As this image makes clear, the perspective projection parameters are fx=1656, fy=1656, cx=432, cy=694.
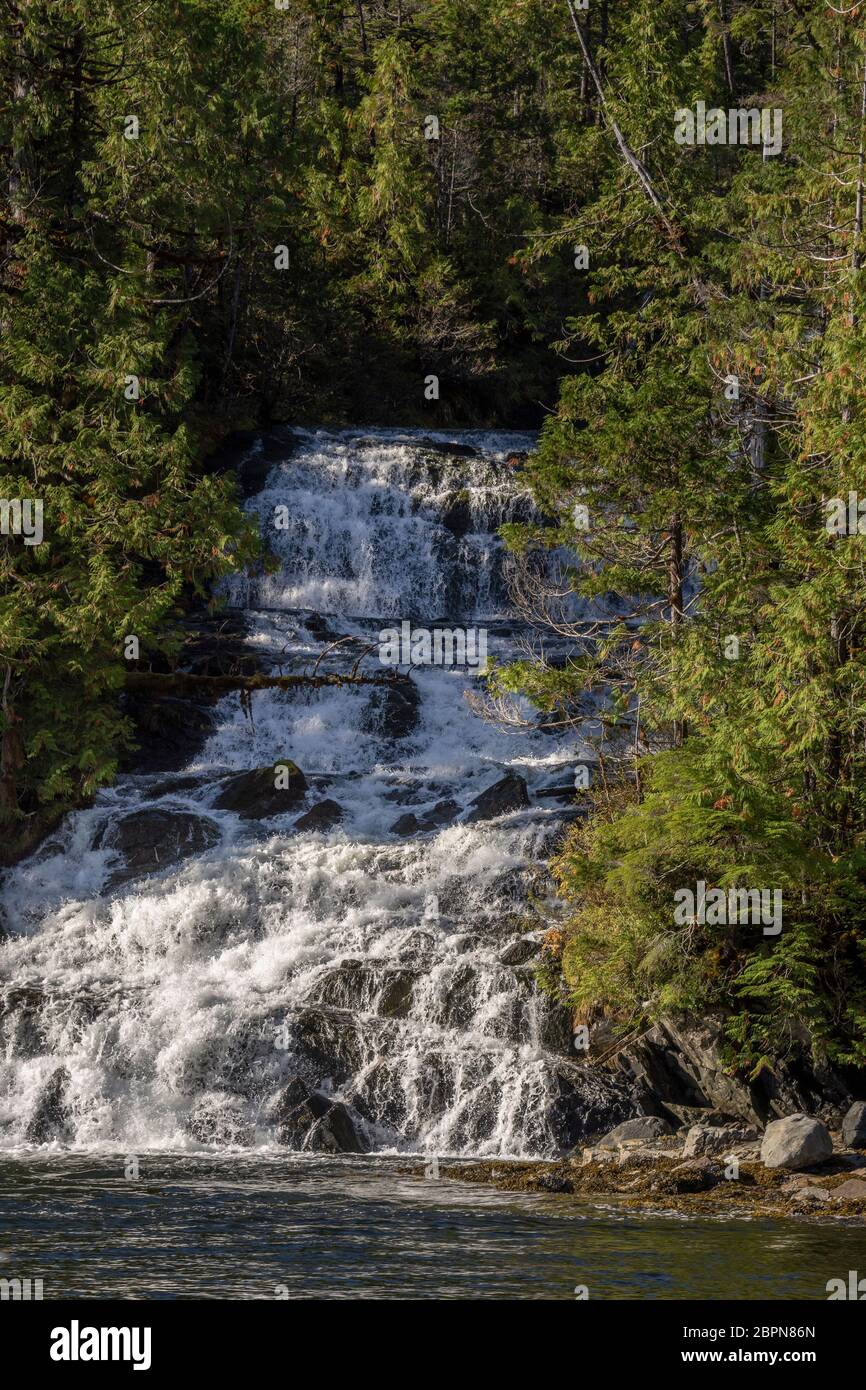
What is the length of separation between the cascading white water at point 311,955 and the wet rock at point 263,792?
311mm

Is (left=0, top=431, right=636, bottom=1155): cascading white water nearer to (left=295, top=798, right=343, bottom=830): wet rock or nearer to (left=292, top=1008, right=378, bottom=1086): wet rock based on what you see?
(left=292, top=1008, right=378, bottom=1086): wet rock

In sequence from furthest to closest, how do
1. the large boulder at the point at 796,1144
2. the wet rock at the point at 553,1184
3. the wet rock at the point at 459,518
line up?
1. the wet rock at the point at 459,518
2. the large boulder at the point at 796,1144
3. the wet rock at the point at 553,1184

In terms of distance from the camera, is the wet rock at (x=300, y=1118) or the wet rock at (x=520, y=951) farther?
the wet rock at (x=520, y=951)

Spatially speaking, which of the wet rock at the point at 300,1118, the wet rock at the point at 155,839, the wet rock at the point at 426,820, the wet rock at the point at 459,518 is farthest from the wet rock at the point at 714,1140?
the wet rock at the point at 459,518

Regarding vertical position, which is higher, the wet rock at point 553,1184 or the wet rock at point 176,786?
the wet rock at point 176,786

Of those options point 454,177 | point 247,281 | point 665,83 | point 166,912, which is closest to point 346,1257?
point 166,912

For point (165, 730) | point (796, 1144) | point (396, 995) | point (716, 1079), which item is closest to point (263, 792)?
point (165, 730)

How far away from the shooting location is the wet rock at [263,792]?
26766 mm

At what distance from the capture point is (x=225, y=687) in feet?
101

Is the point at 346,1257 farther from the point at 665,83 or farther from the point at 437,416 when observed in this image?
the point at 437,416

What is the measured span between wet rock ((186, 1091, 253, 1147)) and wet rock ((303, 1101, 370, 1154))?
0.84m

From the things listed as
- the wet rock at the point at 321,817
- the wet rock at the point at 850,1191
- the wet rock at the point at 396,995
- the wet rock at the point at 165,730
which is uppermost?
the wet rock at the point at 165,730

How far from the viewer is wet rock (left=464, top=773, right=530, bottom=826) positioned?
83.9 ft

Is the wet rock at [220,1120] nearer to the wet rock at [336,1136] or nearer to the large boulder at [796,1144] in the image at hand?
the wet rock at [336,1136]
